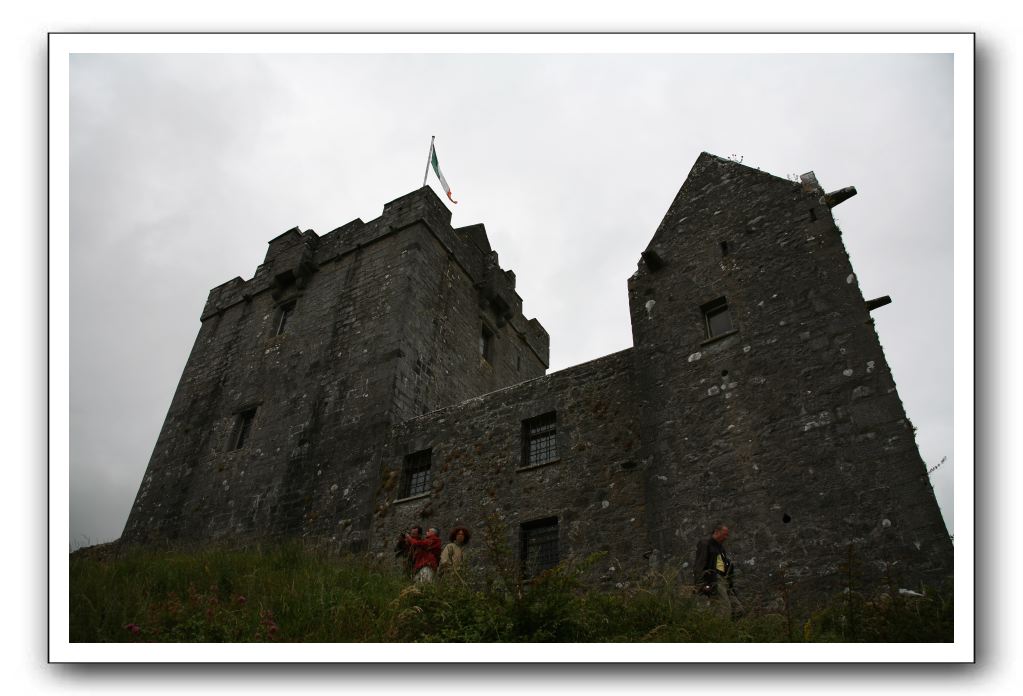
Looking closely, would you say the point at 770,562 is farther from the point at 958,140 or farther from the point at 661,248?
the point at 661,248

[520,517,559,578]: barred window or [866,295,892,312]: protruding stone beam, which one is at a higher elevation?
[866,295,892,312]: protruding stone beam

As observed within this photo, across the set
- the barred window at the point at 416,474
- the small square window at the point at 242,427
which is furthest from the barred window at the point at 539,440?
the small square window at the point at 242,427

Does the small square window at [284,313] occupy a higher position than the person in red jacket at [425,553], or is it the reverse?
the small square window at [284,313]

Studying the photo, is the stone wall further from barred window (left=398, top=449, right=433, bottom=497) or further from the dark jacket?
the dark jacket

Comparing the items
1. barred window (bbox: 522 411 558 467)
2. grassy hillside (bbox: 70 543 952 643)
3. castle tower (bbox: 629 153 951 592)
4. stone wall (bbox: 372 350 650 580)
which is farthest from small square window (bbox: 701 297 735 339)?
grassy hillside (bbox: 70 543 952 643)

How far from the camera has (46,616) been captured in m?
5.64

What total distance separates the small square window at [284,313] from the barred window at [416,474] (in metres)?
8.05

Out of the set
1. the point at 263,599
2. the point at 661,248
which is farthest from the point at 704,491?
the point at 263,599

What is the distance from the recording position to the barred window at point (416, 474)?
559 inches

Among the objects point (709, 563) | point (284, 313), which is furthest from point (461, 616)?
point (284, 313)

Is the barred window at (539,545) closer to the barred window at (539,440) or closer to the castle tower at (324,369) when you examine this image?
the barred window at (539,440)

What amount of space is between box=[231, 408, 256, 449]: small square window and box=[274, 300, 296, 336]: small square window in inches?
112

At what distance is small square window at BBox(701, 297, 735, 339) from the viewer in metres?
11.1

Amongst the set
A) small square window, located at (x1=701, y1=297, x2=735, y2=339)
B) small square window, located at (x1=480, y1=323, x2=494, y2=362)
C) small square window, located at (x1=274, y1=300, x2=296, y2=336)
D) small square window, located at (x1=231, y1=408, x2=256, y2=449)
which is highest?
small square window, located at (x1=274, y1=300, x2=296, y2=336)
